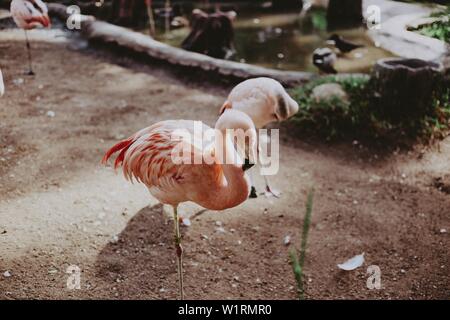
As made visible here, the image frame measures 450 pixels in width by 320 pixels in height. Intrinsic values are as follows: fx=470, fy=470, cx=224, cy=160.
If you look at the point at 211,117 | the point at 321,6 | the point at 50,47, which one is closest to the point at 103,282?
the point at 211,117

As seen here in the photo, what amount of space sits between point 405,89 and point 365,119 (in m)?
0.53

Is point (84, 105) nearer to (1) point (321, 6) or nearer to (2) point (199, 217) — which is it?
(2) point (199, 217)

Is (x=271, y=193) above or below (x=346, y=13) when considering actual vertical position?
below

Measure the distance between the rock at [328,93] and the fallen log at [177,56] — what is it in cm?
51

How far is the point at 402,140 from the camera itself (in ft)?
16.1

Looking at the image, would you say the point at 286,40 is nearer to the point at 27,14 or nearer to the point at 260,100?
the point at 27,14

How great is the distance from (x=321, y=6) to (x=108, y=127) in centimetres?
728

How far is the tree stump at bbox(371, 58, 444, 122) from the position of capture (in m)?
5.02

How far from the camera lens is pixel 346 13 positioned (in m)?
9.38

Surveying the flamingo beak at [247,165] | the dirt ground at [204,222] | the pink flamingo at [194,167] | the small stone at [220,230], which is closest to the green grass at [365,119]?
the dirt ground at [204,222]

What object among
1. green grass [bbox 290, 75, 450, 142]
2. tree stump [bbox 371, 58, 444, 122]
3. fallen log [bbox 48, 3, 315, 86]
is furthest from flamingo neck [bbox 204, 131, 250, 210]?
fallen log [bbox 48, 3, 315, 86]

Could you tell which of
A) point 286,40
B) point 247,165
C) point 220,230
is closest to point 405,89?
point 220,230

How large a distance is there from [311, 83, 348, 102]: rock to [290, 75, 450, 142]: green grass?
1.8 inches

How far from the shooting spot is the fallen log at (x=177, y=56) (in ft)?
19.7
